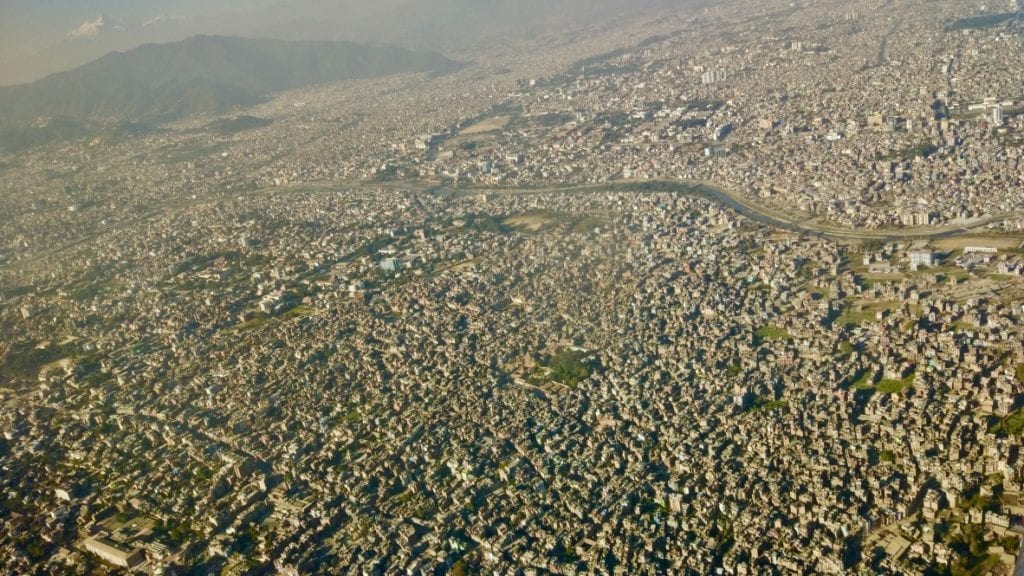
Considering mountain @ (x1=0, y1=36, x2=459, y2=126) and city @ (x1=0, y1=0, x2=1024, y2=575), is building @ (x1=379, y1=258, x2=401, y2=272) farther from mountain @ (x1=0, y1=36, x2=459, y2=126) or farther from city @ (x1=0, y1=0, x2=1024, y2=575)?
mountain @ (x1=0, y1=36, x2=459, y2=126)

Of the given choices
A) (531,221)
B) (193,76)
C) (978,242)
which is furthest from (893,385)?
(193,76)

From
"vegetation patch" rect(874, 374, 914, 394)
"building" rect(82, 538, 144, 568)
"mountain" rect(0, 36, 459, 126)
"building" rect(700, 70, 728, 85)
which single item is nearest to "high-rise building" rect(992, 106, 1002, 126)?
"vegetation patch" rect(874, 374, 914, 394)

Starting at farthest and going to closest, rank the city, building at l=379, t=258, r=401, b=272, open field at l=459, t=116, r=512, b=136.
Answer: open field at l=459, t=116, r=512, b=136 → building at l=379, t=258, r=401, b=272 → the city

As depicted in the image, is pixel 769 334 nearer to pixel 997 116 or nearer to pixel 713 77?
pixel 997 116

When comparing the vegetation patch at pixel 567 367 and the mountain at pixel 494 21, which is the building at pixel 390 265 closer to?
the vegetation patch at pixel 567 367

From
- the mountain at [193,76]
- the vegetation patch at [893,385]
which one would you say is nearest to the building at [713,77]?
the vegetation patch at [893,385]

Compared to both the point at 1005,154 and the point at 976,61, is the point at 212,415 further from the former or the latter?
the point at 976,61

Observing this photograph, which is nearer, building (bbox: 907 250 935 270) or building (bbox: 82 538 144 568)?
building (bbox: 82 538 144 568)

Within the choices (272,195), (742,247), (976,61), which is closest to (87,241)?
(272,195)
